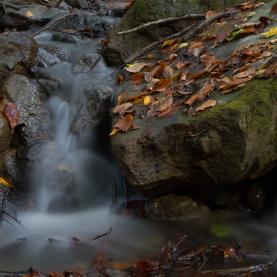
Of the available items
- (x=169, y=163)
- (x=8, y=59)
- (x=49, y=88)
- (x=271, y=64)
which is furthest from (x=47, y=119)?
(x=271, y=64)

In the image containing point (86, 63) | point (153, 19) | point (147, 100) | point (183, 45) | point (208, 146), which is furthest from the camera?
point (86, 63)

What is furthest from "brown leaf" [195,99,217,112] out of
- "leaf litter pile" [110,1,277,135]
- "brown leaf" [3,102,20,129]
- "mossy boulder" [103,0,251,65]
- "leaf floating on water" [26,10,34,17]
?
"leaf floating on water" [26,10,34,17]

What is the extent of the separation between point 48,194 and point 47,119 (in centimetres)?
104

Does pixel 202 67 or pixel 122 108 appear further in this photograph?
pixel 202 67

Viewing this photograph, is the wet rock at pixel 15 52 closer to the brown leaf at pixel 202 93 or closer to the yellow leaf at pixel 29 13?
the yellow leaf at pixel 29 13

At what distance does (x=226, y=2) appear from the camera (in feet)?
21.1

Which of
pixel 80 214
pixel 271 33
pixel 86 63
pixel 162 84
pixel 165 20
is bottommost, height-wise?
pixel 80 214

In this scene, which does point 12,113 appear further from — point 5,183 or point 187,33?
point 187,33

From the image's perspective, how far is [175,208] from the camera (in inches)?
178

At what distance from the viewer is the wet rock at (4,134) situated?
528 centimetres

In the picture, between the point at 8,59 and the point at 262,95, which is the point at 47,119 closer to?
the point at 8,59

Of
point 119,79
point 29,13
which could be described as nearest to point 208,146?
point 119,79

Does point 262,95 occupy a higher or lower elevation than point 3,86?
higher

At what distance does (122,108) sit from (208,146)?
1043mm
